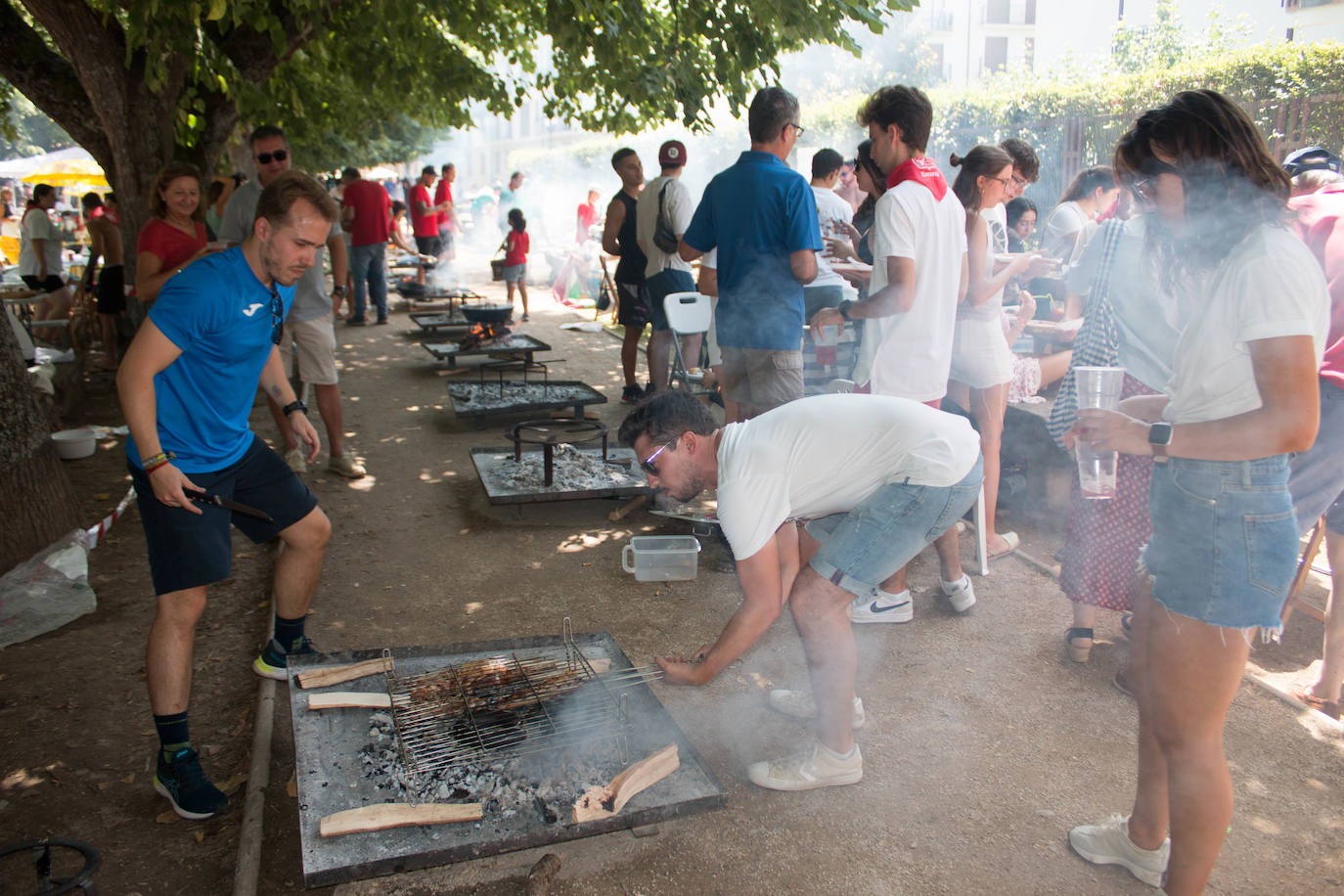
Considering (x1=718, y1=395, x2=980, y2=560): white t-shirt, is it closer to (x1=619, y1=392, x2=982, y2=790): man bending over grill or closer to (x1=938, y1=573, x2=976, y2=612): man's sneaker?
(x1=619, y1=392, x2=982, y2=790): man bending over grill

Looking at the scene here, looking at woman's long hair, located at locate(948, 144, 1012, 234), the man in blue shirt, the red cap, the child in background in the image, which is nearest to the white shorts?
woman's long hair, located at locate(948, 144, 1012, 234)

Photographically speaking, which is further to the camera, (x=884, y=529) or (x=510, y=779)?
(x=510, y=779)

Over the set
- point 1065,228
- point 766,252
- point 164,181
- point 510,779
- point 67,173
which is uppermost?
point 67,173

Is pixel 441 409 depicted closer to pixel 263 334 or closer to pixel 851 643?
pixel 263 334

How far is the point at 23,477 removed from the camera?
4.75 m

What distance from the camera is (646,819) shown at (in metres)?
2.67

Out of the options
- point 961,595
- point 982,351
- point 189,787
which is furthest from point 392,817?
point 982,351

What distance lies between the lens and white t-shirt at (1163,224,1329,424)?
1934 millimetres

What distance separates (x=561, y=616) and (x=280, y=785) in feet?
5.29

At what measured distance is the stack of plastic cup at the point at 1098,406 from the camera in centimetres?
263

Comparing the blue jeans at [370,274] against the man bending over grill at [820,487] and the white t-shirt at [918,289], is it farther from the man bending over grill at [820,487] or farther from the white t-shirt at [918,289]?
the man bending over grill at [820,487]

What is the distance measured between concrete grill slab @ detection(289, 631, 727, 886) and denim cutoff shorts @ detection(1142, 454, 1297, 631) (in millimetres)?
1510

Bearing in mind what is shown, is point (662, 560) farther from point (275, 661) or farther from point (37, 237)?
point (37, 237)

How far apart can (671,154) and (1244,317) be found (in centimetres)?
607
